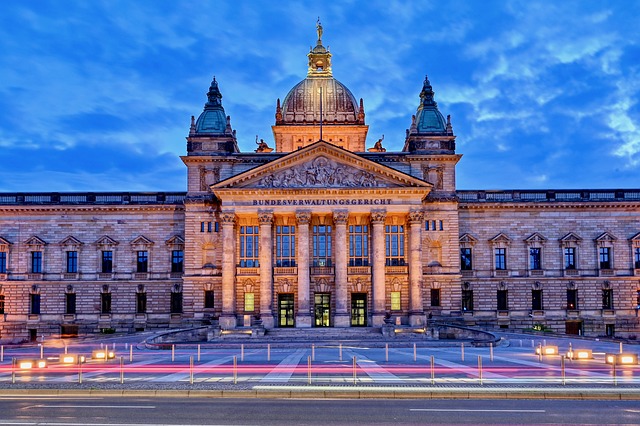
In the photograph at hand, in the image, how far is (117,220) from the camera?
70562 mm

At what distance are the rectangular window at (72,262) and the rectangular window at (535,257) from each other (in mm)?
46351

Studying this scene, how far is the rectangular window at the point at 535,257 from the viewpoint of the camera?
230 feet

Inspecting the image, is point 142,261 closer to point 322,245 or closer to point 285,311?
point 285,311

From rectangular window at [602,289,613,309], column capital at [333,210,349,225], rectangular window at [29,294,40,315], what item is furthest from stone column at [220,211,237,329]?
rectangular window at [602,289,613,309]

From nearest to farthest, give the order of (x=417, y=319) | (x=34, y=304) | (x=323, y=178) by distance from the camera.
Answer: (x=417, y=319) → (x=323, y=178) → (x=34, y=304)

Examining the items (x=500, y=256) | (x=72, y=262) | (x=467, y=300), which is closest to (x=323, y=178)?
(x=467, y=300)

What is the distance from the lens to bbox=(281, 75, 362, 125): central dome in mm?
82562

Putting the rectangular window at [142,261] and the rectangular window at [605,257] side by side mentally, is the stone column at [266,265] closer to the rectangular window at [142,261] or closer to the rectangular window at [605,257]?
the rectangular window at [142,261]

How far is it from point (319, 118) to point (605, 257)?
116 ft

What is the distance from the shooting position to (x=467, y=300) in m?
69.5

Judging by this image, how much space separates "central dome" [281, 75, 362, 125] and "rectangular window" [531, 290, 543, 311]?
28051 millimetres

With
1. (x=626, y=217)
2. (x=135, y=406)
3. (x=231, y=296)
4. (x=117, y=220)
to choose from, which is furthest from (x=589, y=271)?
(x=135, y=406)

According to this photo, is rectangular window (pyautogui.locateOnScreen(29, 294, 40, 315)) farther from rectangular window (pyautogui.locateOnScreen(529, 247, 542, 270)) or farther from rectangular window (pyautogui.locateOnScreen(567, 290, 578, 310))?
rectangular window (pyautogui.locateOnScreen(567, 290, 578, 310))

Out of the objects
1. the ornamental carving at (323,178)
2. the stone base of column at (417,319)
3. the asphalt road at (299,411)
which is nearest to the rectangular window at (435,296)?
the stone base of column at (417,319)
